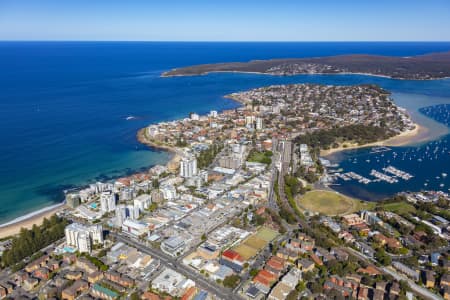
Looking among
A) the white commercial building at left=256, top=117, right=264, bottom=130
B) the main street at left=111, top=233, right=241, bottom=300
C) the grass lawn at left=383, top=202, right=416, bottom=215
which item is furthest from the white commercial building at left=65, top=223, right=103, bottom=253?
the white commercial building at left=256, top=117, right=264, bottom=130

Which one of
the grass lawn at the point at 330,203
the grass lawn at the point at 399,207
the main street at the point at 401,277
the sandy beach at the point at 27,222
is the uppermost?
the grass lawn at the point at 399,207

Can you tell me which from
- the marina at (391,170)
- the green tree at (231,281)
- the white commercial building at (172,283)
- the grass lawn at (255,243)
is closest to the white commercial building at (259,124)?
the marina at (391,170)

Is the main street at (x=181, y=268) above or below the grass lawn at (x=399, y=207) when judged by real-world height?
below

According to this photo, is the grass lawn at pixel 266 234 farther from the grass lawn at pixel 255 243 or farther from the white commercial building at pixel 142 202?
the white commercial building at pixel 142 202

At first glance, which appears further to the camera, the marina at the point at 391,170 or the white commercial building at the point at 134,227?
the marina at the point at 391,170

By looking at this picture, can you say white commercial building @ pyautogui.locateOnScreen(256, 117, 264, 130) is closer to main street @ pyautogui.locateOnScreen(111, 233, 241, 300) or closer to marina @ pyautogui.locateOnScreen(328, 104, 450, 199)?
marina @ pyautogui.locateOnScreen(328, 104, 450, 199)

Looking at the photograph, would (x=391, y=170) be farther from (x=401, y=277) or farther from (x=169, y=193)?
(x=169, y=193)

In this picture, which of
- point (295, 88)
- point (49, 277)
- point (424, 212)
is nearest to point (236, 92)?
point (295, 88)
